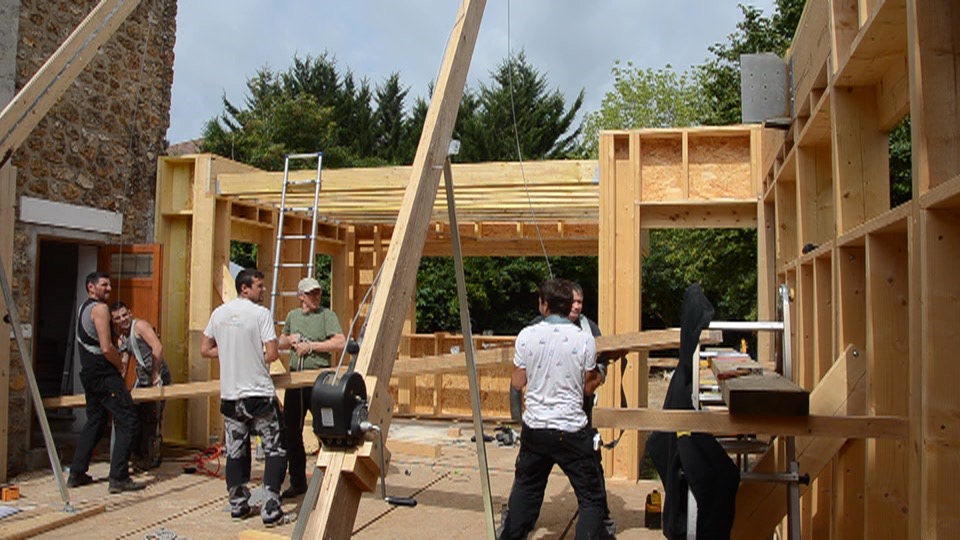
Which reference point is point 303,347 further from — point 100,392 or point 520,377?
point 520,377

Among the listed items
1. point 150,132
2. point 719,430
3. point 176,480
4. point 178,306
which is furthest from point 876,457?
point 150,132

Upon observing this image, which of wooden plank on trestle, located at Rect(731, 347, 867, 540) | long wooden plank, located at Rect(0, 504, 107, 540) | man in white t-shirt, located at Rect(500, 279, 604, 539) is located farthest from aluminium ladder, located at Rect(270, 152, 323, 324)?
wooden plank on trestle, located at Rect(731, 347, 867, 540)

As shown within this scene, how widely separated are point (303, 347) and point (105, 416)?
206 centimetres

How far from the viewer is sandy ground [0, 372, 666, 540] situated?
17.9 ft

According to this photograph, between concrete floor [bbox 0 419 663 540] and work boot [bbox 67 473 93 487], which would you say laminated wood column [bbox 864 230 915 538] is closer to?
concrete floor [bbox 0 419 663 540]

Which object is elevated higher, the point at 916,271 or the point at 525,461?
the point at 916,271

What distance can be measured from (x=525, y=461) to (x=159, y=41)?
7494 mm

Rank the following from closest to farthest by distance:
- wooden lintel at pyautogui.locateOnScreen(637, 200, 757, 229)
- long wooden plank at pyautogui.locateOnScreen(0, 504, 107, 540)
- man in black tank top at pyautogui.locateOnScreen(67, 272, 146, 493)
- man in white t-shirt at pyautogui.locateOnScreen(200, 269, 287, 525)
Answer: long wooden plank at pyautogui.locateOnScreen(0, 504, 107, 540)
man in white t-shirt at pyautogui.locateOnScreen(200, 269, 287, 525)
man in black tank top at pyautogui.locateOnScreen(67, 272, 146, 493)
wooden lintel at pyautogui.locateOnScreen(637, 200, 757, 229)

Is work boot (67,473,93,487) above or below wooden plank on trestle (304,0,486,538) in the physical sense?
below

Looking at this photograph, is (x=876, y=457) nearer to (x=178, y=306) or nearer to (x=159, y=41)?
(x=178, y=306)

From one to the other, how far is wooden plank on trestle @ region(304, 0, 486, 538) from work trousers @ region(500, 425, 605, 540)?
1980mm

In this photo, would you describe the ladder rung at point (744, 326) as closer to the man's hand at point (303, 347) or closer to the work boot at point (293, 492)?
the man's hand at point (303, 347)

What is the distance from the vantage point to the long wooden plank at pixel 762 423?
2.58m

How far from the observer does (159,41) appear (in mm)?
9172
